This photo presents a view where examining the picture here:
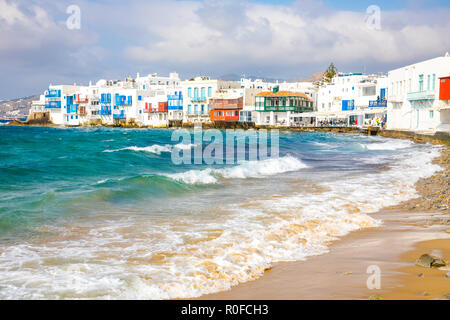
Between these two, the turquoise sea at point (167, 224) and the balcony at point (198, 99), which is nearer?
the turquoise sea at point (167, 224)

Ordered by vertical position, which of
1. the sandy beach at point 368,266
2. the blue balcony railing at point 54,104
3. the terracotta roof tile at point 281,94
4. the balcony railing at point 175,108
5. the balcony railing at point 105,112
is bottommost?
the sandy beach at point 368,266

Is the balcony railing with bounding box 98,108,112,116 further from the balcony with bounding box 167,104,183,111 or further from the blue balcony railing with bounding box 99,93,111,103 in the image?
the balcony with bounding box 167,104,183,111

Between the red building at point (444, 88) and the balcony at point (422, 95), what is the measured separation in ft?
5.20

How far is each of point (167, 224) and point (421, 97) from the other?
32.2m

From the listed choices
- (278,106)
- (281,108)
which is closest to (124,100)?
(278,106)

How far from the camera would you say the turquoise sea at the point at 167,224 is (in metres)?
4.93

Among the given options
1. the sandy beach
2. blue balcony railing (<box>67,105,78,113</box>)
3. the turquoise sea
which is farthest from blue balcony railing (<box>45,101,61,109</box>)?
the sandy beach

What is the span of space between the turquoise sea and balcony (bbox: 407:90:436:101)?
1987 cm

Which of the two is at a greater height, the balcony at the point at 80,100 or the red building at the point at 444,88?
the balcony at the point at 80,100

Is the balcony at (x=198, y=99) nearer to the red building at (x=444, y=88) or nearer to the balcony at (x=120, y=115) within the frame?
the balcony at (x=120, y=115)

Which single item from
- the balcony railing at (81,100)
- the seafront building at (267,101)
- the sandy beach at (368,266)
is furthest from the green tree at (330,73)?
the sandy beach at (368,266)

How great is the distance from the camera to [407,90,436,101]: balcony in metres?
33.4
